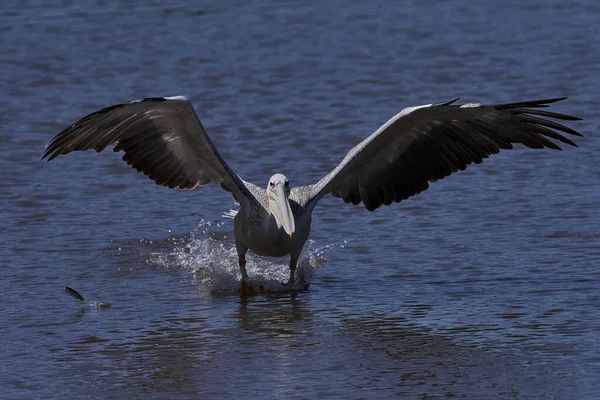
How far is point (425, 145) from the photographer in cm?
961

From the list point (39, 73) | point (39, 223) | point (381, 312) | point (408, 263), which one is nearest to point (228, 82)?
point (39, 73)

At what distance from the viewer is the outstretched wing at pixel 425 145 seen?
9078mm

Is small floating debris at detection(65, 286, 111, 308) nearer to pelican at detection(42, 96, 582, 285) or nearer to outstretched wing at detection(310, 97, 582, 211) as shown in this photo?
pelican at detection(42, 96, 582, 285)

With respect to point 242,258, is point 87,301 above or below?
below

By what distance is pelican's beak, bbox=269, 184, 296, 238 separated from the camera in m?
8.88

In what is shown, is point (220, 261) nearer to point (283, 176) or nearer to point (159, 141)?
point (159, 141)

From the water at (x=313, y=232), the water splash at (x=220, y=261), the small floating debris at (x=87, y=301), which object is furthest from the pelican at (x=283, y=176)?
the small floating debris at (x=87, y=301)

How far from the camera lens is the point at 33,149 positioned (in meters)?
13.2

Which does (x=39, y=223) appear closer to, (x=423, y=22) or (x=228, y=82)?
(x=228, y=82)

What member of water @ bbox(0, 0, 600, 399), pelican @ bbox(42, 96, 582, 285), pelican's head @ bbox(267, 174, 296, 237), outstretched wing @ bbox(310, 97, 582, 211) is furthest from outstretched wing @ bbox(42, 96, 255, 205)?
outstretched wing @ bbox(310, 97, 582, 211)

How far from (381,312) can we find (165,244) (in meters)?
2.48

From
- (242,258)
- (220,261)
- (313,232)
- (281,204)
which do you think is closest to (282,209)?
(281,204)

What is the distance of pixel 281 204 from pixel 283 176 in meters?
0.28

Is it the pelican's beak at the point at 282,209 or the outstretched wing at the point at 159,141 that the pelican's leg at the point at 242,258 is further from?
the pelican's beak at the point at 282,209
